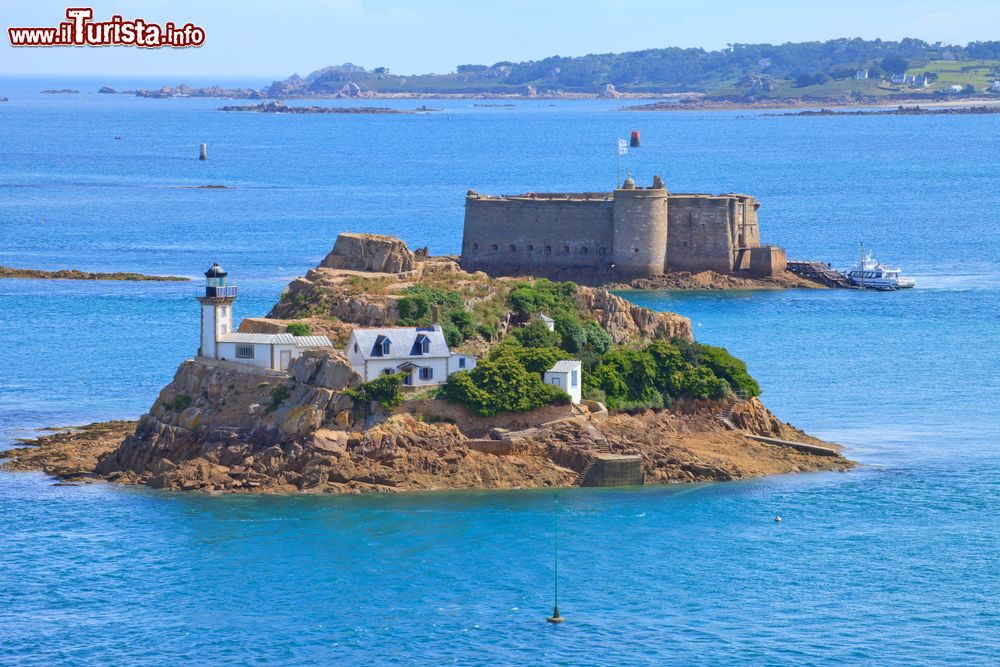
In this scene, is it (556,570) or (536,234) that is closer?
(556,570)

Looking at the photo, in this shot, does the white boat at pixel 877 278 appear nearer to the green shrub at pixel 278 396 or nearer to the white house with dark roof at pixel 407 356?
the white house with dark roof at pixel 407 356

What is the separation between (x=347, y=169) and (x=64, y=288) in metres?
89.3

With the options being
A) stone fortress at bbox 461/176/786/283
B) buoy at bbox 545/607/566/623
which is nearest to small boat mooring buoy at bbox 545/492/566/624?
buoy at bbox 545/607/566/623

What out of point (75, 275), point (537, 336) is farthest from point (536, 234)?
point (537, 336)

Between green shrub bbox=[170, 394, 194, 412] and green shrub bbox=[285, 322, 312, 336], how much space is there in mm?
3629

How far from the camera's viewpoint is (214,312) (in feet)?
188

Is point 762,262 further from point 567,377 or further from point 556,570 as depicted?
point 556,570

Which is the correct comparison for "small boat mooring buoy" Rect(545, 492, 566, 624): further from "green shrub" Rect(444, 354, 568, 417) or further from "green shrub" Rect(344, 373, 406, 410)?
"green shrub" Rect(344, 373, 406, 410)

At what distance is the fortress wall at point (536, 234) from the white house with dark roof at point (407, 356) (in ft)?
127

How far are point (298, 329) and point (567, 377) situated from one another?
7.88m

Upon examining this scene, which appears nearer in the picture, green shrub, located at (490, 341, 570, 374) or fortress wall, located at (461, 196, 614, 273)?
green shrub, located at (490, 341, 570, 374)

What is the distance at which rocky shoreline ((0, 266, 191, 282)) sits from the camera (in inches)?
3868

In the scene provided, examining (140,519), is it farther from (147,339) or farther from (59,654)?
(147,339)

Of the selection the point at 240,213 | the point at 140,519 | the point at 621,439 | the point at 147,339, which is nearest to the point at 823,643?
the point at 621,439
